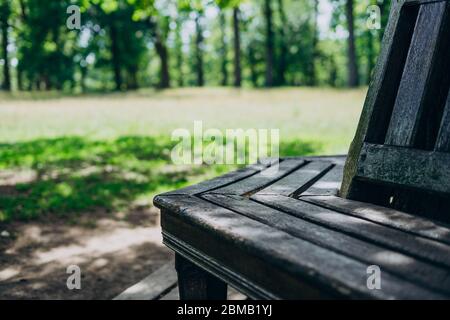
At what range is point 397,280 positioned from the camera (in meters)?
1.16

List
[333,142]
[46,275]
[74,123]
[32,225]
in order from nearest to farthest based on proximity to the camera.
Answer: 1. [46,275]
2. [32,225]
3. [333,142]
4. [74,123]

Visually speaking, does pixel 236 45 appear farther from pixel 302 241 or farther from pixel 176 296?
pixel 302 241

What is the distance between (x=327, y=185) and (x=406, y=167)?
52 centimetres

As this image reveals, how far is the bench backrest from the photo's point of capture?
1.74m

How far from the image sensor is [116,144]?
8.90m

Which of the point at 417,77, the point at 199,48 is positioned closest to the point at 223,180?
the point at 417,77

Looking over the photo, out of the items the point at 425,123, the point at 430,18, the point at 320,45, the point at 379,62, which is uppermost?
the point at 320,45

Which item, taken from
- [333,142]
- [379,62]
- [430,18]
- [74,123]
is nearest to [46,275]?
[379,62]

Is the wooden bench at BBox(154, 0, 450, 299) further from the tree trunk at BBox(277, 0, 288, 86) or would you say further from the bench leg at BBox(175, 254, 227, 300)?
the tree trunk at BBox(277, 0, 288, 86)

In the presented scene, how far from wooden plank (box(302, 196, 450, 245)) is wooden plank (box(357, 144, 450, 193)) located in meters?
0.13

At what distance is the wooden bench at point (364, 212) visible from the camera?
4.11ft

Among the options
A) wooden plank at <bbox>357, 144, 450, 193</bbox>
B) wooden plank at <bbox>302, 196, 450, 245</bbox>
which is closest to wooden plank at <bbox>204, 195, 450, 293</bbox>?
wooden plank at <bbox>302, 196, 450, 245</bbox>

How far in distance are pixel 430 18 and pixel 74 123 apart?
38.7ft
